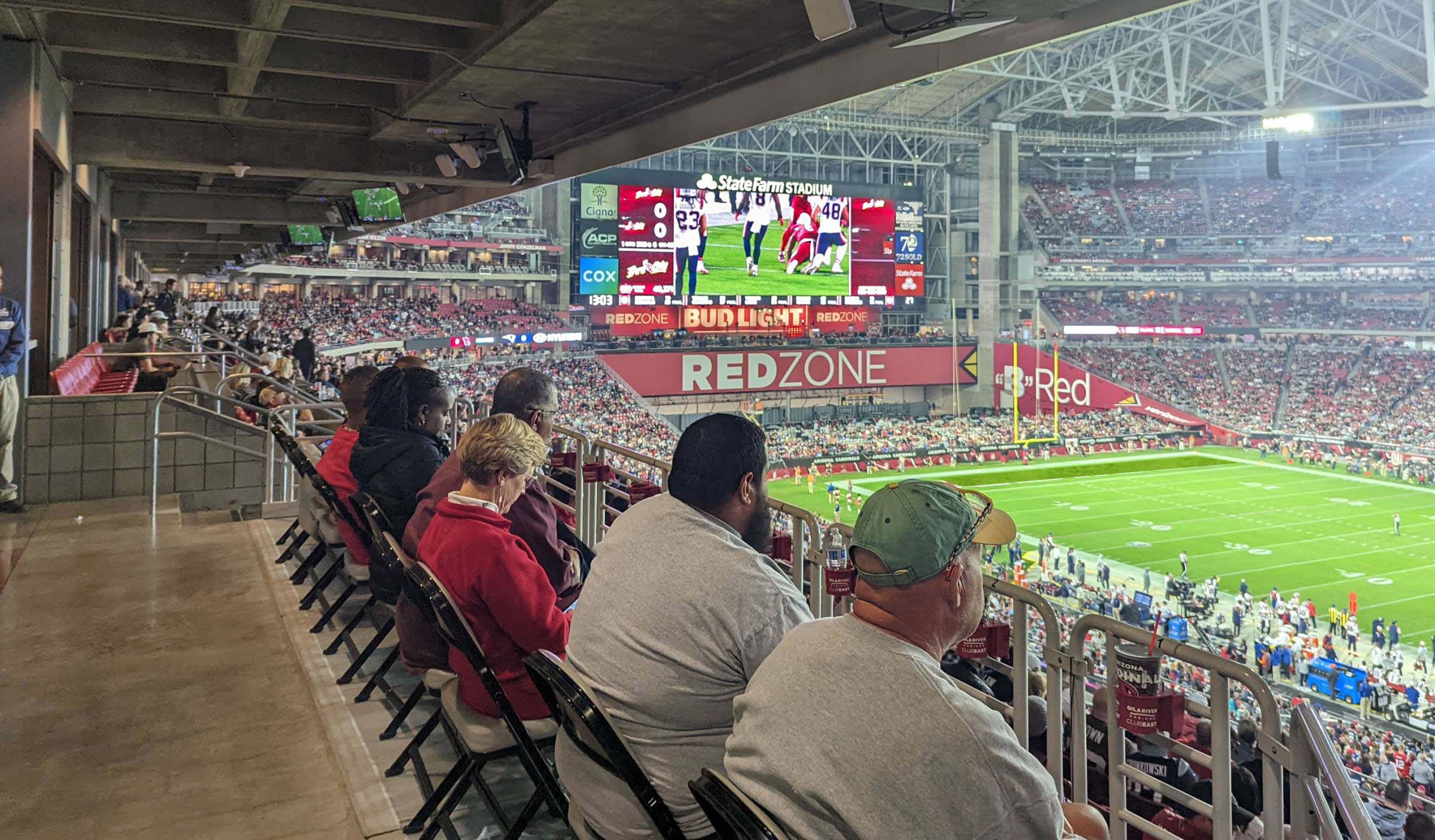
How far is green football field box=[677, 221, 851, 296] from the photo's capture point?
40125mm

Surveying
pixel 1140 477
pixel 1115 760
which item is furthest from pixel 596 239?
pixel 1115 760

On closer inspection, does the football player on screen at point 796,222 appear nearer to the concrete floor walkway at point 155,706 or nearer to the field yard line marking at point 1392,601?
→ the field yard line marking at point 1392,601

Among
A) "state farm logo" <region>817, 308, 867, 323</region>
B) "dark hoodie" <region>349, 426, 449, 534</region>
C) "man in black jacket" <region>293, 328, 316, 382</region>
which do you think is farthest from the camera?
"state farm logo" <region>817, 308, 867, 323</region>

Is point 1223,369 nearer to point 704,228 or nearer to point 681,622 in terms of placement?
point 704,228

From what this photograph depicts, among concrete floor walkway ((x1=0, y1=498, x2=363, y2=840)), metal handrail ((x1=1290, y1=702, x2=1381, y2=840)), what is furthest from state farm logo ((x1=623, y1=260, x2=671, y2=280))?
metal handrail ((x1=1290, y1=702, x2=1381, y2=840))

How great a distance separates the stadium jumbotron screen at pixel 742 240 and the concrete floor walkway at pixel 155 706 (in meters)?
33.0

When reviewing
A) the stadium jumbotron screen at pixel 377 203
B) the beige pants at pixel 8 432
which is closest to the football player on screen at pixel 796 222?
the stadium jumbotron screen at pixel 377 203

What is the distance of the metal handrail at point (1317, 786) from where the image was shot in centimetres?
171

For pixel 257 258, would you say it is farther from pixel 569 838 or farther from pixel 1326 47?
pixel 1326 47

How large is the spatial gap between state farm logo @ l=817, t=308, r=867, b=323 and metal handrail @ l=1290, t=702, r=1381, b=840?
4132 centimetres

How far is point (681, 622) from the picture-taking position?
1866 millimetres

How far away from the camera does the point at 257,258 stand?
2481 centimetres

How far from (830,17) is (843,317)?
39.9 m

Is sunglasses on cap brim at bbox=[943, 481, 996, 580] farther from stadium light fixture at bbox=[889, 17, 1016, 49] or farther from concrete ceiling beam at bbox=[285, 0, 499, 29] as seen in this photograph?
concrete ceiling beam at bbox=[285, 0, 499, 29]
